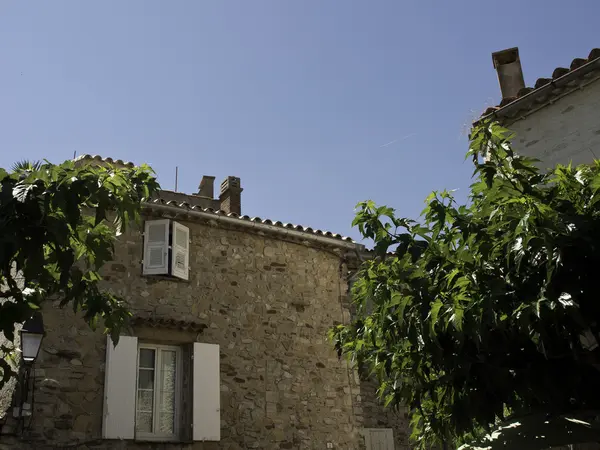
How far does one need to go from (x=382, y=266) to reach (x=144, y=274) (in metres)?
4.78

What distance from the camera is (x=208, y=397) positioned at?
9.54 metres

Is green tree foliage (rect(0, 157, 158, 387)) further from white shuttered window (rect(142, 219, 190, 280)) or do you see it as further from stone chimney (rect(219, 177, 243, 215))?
stone chimney (rect(219, 177, 243, 215))

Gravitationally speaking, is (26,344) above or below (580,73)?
below

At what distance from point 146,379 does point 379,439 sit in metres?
3.82

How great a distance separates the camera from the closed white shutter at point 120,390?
345 inches

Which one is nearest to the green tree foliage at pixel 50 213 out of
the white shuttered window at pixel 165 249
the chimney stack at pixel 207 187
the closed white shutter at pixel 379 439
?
the white shuttered window at pixel 165 249

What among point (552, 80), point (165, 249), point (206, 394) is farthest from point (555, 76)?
point (206, 394)

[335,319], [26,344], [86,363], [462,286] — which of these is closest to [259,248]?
[335,319]

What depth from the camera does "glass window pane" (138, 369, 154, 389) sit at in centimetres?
942

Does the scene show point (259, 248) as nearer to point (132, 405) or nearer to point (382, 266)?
point (132, 405)

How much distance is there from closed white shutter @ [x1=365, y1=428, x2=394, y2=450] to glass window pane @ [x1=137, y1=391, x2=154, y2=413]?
11.4 ft

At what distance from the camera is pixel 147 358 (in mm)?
9641

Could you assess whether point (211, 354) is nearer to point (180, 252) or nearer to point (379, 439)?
point (180, 252)

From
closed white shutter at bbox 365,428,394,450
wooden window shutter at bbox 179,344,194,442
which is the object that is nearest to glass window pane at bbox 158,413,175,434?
wooden window shutter at bbox 179,344,194,442
